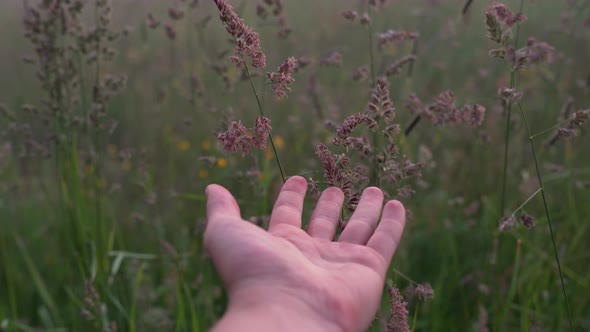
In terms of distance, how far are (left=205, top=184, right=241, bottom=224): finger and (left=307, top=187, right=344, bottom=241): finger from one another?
0.25 m

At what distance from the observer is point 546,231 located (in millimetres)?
2836

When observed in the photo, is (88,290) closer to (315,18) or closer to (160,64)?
(160,64)

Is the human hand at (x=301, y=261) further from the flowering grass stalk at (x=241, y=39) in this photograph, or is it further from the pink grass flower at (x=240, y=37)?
the pink grass flower at (x=240, y=37)

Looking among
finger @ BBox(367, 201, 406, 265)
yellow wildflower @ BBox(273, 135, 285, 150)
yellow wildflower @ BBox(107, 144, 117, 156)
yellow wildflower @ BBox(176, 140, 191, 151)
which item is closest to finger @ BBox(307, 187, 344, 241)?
finger @ BBox(367, 201, 406, 265)

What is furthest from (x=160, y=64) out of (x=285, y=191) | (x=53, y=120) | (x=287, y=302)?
(x=287, y=302)

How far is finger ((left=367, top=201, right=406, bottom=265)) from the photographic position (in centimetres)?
157

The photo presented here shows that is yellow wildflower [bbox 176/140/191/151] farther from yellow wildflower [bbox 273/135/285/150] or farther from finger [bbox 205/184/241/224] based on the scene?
finger [bbox 205/184/241/224]

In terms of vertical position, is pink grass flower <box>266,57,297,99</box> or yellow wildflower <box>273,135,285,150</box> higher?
pink grass flower <box>266,57,297,99</box>

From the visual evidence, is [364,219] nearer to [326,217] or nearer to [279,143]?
[326,217]

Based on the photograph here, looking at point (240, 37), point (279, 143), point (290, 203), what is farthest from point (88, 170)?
point (279, 143)

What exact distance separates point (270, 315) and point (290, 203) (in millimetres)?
488

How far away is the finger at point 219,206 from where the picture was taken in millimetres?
1481

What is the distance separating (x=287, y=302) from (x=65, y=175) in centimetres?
148

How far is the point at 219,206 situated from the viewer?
1520 millimetres
